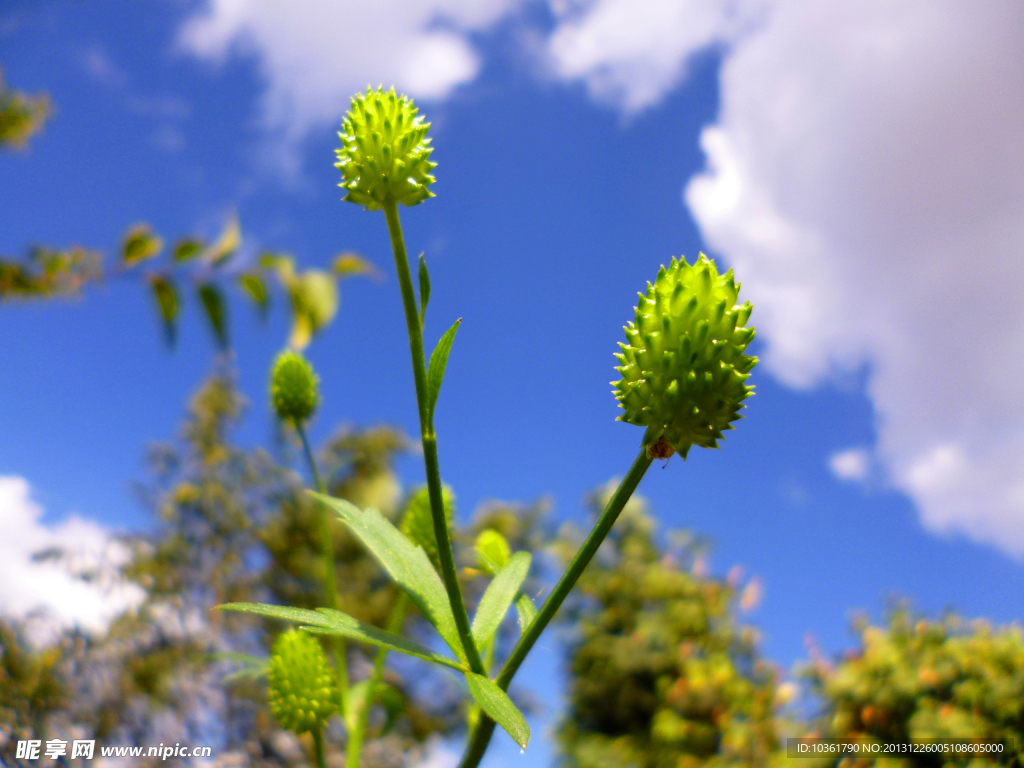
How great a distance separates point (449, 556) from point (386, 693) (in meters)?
0.59

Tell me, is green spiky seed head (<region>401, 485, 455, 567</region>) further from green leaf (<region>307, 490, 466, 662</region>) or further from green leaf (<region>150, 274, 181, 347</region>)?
green leaf (<region>150, 274, 181, 347</region>)

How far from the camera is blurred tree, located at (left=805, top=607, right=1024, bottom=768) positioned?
2111mm

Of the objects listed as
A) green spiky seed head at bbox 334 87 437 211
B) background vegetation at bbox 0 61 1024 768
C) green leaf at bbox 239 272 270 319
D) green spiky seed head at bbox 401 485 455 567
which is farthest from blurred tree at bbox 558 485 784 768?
green spiky seed head at bbox 334 87 437 211

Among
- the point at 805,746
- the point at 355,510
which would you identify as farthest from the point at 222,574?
the point at 355,510

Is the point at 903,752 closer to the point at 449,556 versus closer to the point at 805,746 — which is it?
the point at 805,746

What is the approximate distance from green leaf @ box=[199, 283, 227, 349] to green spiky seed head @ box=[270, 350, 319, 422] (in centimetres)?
10

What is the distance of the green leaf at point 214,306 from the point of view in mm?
1070

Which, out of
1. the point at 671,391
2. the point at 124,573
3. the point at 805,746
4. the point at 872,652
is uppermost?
the point at 124,573

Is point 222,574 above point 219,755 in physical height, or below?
above

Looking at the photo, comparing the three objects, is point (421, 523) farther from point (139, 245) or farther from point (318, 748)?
point (139, 245)

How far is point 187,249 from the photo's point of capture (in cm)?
111

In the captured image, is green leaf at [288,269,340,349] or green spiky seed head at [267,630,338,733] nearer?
green spiky seed head at [267,630,338,733]

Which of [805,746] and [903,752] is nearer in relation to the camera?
[903,752]

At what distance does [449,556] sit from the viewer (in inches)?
20.0
